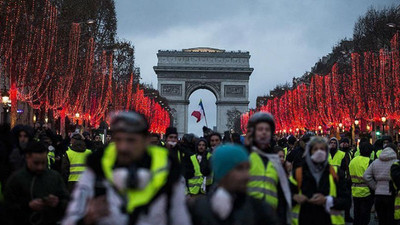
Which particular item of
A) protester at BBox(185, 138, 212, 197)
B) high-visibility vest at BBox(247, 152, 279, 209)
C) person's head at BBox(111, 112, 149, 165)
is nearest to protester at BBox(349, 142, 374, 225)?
protester at BBox(185, 138, 212, 197)

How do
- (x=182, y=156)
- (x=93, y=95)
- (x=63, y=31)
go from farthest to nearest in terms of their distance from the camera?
(x=93, y=95), (x=63, y=31), (x=182, y=156)

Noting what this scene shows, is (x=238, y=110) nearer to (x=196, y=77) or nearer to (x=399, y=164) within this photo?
(x=196, y=77)

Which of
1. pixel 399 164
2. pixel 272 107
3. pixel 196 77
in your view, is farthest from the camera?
pixel 196 77

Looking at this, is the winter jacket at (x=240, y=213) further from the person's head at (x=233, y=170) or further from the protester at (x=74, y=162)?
the protester at (x=74, y=162)

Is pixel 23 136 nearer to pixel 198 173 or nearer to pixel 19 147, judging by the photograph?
pixel 19 147

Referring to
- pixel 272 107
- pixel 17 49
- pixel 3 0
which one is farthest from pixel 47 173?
pixel 272 107

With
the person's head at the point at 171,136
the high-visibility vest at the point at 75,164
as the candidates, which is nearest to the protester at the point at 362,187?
the person's head at the point at 171,136

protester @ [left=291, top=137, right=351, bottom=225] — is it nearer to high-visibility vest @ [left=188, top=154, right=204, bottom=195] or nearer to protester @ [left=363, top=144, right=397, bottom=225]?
protester @ [left=363, top=144, right=397, bottom=225]

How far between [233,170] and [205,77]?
3815 inches

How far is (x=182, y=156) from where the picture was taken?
33.3 ft

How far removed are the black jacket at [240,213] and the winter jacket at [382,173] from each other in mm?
6475

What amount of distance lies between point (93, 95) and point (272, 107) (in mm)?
43673

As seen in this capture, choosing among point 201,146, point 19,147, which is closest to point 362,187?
point 201,146

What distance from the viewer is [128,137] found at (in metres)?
3.69
